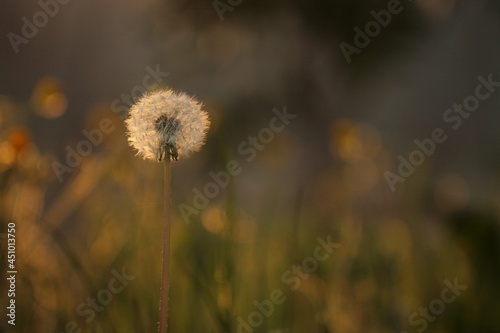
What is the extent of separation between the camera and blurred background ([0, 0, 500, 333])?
120 centimetres

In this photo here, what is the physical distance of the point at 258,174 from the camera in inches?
90.1

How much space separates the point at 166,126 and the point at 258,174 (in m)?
1.49

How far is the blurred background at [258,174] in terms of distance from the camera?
1.20m

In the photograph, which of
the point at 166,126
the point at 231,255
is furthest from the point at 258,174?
the point at 166,126

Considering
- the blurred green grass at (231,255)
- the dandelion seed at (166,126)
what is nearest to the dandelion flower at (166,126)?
the dandelion seed at (166,126)

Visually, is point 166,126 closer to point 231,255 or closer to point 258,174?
point 231,255

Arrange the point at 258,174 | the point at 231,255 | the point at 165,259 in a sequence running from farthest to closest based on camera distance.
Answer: the point at 258,174 < the point at 231,255 < the point at 165,259

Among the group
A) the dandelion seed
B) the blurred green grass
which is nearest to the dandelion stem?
the dandelion seed

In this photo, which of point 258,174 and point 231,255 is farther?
point 258,174

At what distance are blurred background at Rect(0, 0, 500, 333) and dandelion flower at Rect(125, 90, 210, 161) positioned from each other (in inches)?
11.4

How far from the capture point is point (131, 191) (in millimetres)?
1398

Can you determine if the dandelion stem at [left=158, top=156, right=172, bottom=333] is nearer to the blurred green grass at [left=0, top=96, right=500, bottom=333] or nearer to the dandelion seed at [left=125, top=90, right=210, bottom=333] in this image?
the dandelion seed at [left=125, top=90, right=210, bottom=333]

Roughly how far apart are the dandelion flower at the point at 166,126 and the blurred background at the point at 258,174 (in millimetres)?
290

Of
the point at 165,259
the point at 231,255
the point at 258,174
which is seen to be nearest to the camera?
the point at 165,259
